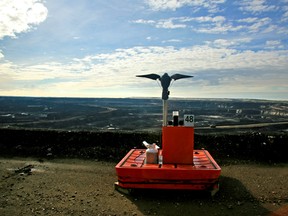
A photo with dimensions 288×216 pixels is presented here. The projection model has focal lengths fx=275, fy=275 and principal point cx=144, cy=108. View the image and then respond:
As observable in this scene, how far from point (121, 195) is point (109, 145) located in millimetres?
4845

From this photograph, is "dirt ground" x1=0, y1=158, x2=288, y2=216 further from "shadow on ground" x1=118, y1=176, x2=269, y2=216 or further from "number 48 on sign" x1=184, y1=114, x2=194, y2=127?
"number 48 on sign" x1=184, y1=114, x2=194, y2=127

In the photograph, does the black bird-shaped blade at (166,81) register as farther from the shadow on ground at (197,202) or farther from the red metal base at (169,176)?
the shadow on ground at (197,202)

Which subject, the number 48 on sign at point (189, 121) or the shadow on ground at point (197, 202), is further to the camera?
the number 48 on sign at point (189, 121)

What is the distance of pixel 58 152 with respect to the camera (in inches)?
432

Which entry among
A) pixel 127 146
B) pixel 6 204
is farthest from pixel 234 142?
pixel 6 204

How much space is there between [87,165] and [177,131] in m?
4.07

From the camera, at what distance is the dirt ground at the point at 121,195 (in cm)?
606

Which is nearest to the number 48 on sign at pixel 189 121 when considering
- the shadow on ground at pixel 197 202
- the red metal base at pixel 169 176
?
the red metal base at pixel 169 176

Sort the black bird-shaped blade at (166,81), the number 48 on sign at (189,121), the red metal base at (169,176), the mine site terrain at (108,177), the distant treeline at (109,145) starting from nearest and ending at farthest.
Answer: the mine site terrain at (108,177), the red metal base at (169,176), the number 48 on sign at (189,121), the black bird-shaped blade at (166,81), the distant treeline at (109,145)

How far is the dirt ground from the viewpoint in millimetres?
6060

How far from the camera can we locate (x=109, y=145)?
11.6m

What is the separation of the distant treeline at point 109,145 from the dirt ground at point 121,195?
1153 millimetres

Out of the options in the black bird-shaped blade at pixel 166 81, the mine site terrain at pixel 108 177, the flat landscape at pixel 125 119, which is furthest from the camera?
the flat landscape at pixel 125 119

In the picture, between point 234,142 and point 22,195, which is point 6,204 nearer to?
point 22,195
